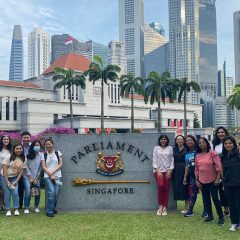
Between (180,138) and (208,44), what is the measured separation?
594 feet

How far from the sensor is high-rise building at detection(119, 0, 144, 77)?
7126 inches

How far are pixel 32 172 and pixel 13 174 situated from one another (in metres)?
0.37

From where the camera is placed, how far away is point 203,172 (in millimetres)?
6117

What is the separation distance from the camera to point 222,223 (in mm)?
5902

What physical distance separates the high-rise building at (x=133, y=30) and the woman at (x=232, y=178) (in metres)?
172

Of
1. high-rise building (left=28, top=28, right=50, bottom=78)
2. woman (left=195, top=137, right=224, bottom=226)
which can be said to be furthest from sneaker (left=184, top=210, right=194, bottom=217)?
high-rise building (left=28, top=28, right=50, bottom=78)

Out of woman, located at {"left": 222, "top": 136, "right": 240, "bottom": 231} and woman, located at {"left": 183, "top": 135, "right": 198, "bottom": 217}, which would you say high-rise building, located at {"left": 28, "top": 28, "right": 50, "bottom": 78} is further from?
woman, located at {"left": 222, "top": 136, "right": 240, "bottom": 231}

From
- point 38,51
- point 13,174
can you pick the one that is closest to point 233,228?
point 13,174

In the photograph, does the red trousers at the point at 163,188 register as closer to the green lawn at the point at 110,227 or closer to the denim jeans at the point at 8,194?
the green lawn at the point at 110,227

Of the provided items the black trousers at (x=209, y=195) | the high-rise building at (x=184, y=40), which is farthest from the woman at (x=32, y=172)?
the high-rise building at (x=184, y=40)

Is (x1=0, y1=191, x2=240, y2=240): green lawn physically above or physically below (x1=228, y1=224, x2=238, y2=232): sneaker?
below

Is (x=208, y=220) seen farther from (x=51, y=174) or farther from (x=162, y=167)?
(x=51, y=174)

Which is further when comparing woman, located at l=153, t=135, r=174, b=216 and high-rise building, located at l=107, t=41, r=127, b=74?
high-rise building, located at l=107, t=41, r=127, b=74

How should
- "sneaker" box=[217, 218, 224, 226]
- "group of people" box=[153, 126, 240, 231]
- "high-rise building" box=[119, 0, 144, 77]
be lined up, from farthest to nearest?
"high-rise building" box=[119, 0, 144, 77]
"sneaker" box=[217, 218, 224, 226]
"group of people" box=[153, 126, 240, 231]
